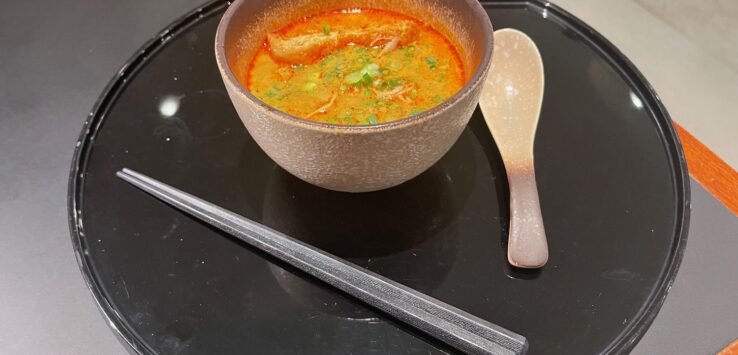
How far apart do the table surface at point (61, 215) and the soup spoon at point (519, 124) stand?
23 cm

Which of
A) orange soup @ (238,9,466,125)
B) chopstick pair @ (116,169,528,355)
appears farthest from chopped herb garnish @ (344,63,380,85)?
chopstick pair @ (116,169,528,355)

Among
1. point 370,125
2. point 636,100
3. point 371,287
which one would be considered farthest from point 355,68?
point 636,100

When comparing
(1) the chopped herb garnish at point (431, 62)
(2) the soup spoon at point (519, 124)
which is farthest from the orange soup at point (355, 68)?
(2) the soup spoon at point (519, 124)

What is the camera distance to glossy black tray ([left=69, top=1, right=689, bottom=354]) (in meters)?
0.80

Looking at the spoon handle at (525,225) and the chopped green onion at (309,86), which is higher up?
the chopped green onion at (309,86)

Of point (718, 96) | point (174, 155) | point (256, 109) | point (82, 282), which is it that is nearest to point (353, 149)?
point (256, 109)

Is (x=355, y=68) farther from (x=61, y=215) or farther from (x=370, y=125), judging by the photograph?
(x=61, y=215)

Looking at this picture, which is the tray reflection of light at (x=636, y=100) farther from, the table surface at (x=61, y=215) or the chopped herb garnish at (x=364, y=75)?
the chopped herb garnish at (x=364, y=75)

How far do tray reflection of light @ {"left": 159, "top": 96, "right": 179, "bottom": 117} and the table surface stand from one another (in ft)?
0.69

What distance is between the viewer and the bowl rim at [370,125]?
73 cm

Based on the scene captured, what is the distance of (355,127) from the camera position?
731mm

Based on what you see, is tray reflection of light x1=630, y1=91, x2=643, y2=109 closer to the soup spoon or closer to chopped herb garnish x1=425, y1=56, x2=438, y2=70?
the soup spoon

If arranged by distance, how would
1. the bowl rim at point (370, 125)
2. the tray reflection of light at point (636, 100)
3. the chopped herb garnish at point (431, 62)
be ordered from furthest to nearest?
1. the tray reflection of light at point (636, 100)
2. the chopped herb garnish at point (431, 62)
3. the bowl rim at point (370, 125)

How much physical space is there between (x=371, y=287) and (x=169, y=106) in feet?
1.65
